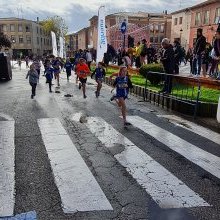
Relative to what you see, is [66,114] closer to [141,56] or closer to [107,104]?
[107,104]

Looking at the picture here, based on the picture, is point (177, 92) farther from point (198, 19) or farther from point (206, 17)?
point (198, 19)

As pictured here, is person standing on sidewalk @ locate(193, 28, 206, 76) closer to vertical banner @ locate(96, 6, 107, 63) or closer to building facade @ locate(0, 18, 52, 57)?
vertical banner @ locate(96, 6, 107, 63)

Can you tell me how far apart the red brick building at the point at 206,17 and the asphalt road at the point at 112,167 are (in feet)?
123

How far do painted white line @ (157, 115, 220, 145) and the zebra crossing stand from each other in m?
0.11

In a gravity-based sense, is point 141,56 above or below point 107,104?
above

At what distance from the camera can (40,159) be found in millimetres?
6148

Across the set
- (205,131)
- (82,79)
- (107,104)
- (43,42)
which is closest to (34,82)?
(82,79)

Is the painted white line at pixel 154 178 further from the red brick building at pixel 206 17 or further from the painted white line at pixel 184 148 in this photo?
the red brick building at pixel 206 17

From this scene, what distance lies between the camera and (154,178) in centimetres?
533

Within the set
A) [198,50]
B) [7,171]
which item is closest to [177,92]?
[198,50]

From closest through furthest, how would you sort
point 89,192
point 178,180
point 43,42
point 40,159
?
point 89,192, point 178,180, point 40,159, point 43,42

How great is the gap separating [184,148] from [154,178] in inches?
76.3

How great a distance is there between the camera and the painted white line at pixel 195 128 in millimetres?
8059

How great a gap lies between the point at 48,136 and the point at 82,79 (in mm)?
7704
